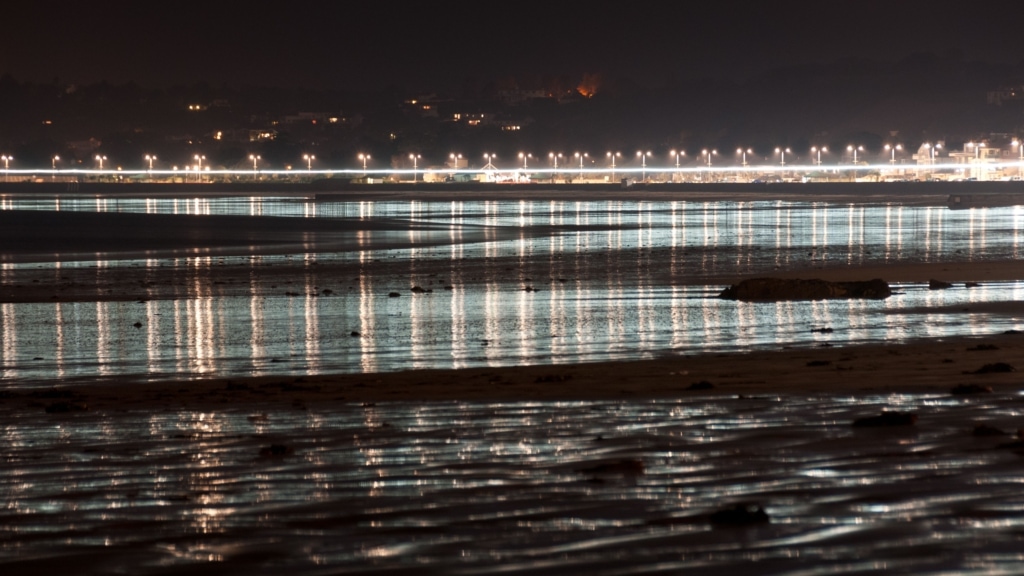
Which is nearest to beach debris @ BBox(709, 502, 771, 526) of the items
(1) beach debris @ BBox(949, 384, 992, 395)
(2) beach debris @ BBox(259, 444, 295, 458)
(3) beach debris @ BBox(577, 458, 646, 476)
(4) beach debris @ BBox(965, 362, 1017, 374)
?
(3) beach debris @ BBox(577, 458, 646, 476)

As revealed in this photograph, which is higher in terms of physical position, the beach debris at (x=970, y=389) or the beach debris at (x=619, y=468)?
the beach debris at (x=970, y=389)

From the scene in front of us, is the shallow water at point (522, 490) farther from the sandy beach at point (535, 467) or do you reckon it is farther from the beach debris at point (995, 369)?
the beach debris at point (995, 369)

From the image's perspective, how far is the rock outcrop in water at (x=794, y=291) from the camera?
671 inches

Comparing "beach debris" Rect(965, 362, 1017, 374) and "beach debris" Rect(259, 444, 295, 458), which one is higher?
"beach debris" Rect(965, 362, 1017, 374)

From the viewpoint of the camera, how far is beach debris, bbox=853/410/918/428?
22.7 ft

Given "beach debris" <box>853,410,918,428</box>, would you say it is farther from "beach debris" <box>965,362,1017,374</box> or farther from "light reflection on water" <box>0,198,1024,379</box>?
"light reflection on water" <box>0,198,1024,379</box>

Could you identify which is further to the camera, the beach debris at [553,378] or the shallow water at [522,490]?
the beach debris at [553,378]

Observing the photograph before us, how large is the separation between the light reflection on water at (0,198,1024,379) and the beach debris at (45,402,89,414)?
6.72ft

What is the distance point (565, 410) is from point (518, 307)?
8.94 meters

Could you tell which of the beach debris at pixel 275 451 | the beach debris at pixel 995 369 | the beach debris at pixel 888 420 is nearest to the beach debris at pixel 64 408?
the beach debris at pixel 275 451

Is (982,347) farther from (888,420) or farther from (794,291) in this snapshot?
(794,291)

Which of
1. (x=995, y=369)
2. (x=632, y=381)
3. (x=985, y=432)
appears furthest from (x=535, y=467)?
(x=995, y=369)

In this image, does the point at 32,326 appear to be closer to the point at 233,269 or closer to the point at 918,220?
the point at 233,269

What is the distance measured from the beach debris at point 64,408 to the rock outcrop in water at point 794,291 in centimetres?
1010
